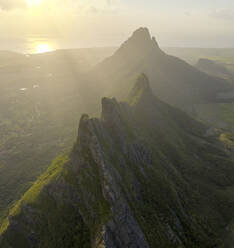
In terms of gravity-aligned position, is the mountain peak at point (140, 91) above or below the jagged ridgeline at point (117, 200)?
above

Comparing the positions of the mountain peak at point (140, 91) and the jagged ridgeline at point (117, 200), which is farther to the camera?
the mountain peak at point (140, 91)

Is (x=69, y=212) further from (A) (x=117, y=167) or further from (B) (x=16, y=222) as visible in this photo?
(A) (x=117, y=167)

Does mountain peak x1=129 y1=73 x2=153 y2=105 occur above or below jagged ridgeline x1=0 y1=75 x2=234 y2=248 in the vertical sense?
above

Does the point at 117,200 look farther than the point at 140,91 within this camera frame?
No

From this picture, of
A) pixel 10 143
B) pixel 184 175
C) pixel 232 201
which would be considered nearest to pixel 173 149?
pixel 184 175

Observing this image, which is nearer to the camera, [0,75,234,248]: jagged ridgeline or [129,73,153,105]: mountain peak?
[0,75,234,248]: jagged ridgeline

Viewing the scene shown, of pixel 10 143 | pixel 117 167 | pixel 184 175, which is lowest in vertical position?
pixel 10 143

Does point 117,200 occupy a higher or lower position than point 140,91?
lower

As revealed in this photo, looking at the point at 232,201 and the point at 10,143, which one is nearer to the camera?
the point at 232,201
